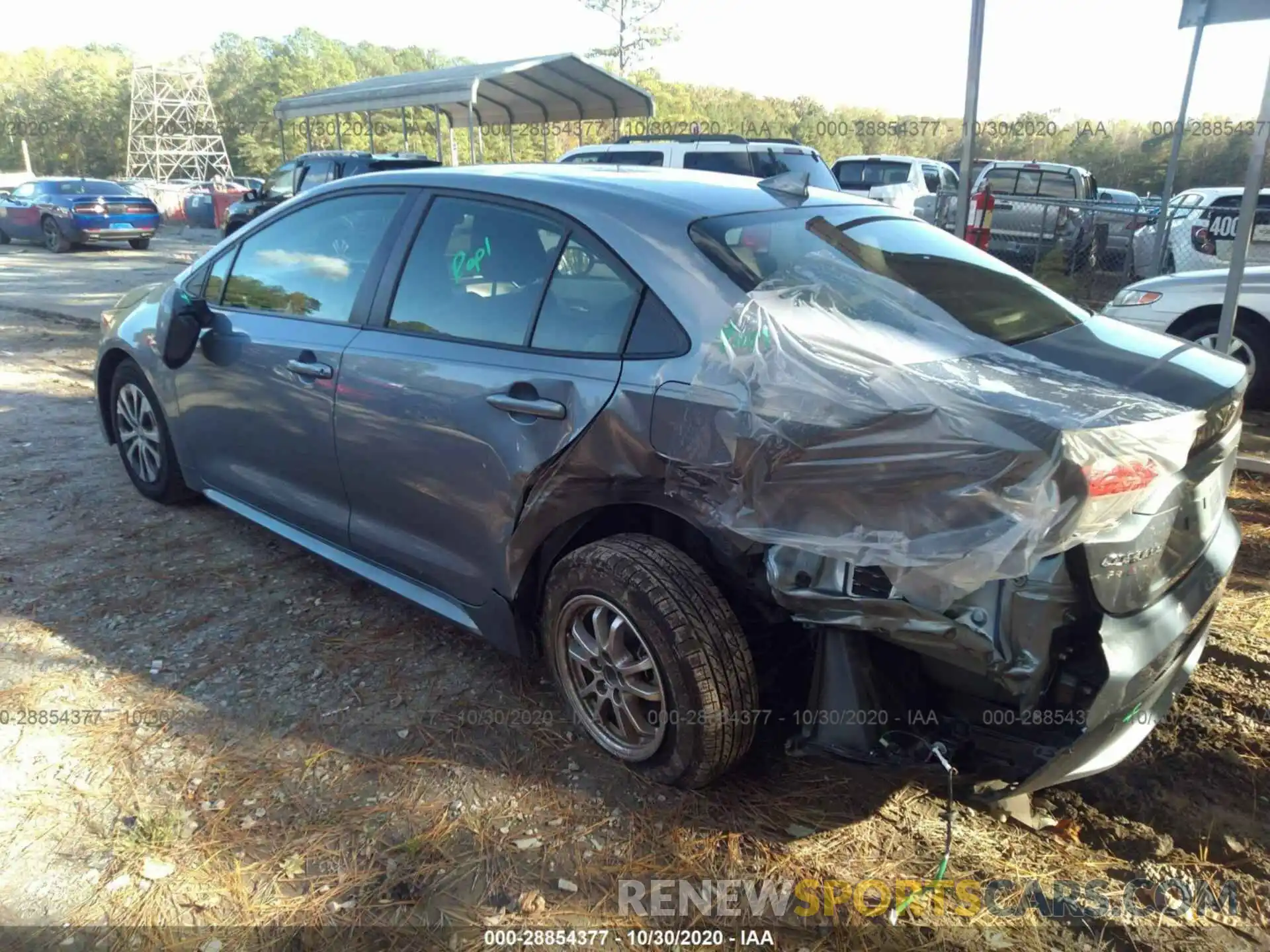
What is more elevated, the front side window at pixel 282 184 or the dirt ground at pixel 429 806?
the front side window at pixel 282 184

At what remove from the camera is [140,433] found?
4.46 metres

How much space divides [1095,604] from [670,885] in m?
1.23

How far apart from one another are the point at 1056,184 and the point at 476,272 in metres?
16.4

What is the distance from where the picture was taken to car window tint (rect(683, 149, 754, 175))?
10852 mm

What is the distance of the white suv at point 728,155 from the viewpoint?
10.7 metres

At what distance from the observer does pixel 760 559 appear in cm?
229

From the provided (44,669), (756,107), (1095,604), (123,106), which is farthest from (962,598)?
(123,106)

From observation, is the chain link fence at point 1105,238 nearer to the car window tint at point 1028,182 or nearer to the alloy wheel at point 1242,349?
the car window tint at point 1028,182

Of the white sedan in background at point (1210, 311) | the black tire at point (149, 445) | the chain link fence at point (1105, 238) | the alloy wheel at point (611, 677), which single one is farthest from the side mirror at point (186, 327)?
the chain link fence at point (1105, 238)

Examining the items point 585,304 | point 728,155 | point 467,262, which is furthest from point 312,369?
point 728,155

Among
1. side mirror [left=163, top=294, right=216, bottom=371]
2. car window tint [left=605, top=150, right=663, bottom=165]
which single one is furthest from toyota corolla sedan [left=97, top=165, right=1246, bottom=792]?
car window tint [left=605, top=150, right=663, bottom=165]

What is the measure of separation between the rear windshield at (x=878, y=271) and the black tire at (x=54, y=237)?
20.3 metres

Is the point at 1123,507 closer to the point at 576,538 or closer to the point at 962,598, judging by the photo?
the point at 962,598

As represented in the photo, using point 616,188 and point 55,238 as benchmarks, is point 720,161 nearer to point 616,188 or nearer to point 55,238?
point 616,188
